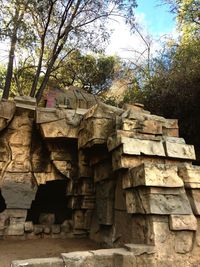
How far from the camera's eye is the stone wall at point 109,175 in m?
3.75

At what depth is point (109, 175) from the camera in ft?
18.2

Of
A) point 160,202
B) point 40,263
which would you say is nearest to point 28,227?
point 40,263

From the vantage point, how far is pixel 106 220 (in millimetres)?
5320

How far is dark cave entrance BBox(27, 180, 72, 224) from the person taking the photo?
7.91 metres

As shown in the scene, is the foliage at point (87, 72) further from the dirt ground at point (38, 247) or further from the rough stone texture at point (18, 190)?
the dirt ground at point (38, 247)

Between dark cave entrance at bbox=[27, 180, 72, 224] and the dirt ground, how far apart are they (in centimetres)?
175

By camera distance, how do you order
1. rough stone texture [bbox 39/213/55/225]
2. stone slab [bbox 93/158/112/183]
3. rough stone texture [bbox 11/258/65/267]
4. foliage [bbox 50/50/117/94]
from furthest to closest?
foliage [bbox 50/50/117/94], rough stone texture [bbox 39/213/55/225], stone slab [bbox 93/158/112/183], rough stone texture [bbox 11/258/65/267]

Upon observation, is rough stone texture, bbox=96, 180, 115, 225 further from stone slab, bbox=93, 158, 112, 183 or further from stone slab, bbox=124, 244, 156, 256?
stone slab, bbox=124, 244, 156, 256

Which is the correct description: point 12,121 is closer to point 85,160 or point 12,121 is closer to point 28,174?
point 28,174

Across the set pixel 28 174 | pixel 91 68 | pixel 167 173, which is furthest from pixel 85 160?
pixel 91 68

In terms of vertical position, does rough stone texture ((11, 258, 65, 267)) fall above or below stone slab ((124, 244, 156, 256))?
below

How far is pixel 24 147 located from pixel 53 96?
→ 2.40m

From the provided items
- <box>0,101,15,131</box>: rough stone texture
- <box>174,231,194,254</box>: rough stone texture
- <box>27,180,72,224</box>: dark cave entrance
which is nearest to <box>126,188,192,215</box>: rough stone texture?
<box>174,231,194,254</box>: rough stone texture

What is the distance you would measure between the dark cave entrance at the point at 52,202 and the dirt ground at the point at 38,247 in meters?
1.75
